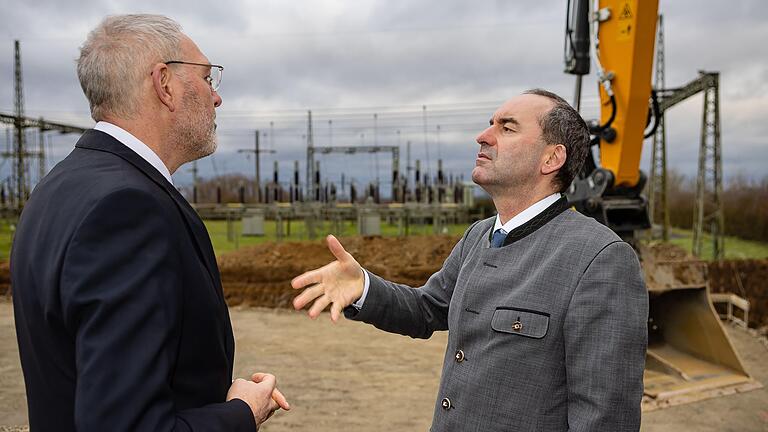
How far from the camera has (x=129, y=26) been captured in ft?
5.22

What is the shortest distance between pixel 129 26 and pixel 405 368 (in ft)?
20.6

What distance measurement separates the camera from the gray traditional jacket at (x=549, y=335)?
1801 millimetres

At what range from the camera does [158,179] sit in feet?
4.91

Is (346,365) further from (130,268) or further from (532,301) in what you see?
(130,268)

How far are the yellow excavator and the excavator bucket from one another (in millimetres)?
10

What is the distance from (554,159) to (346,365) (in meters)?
5.79

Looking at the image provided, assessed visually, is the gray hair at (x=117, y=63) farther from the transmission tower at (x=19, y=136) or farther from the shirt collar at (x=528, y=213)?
the transmission tower at (x=19, y=136)

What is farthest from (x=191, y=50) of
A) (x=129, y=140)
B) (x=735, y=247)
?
(x=735, y=247)

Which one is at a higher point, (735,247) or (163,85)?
(163,85)

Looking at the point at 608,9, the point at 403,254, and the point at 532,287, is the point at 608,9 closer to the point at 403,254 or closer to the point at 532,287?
the point at 532,287

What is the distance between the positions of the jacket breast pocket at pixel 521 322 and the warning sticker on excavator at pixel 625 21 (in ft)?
17.0

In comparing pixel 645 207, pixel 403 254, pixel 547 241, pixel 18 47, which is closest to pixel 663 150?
pixel 403 254

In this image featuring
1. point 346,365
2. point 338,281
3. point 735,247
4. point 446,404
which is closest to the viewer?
point 446,404

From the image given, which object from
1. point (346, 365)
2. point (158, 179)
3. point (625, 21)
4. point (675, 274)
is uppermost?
point (625, 21)
